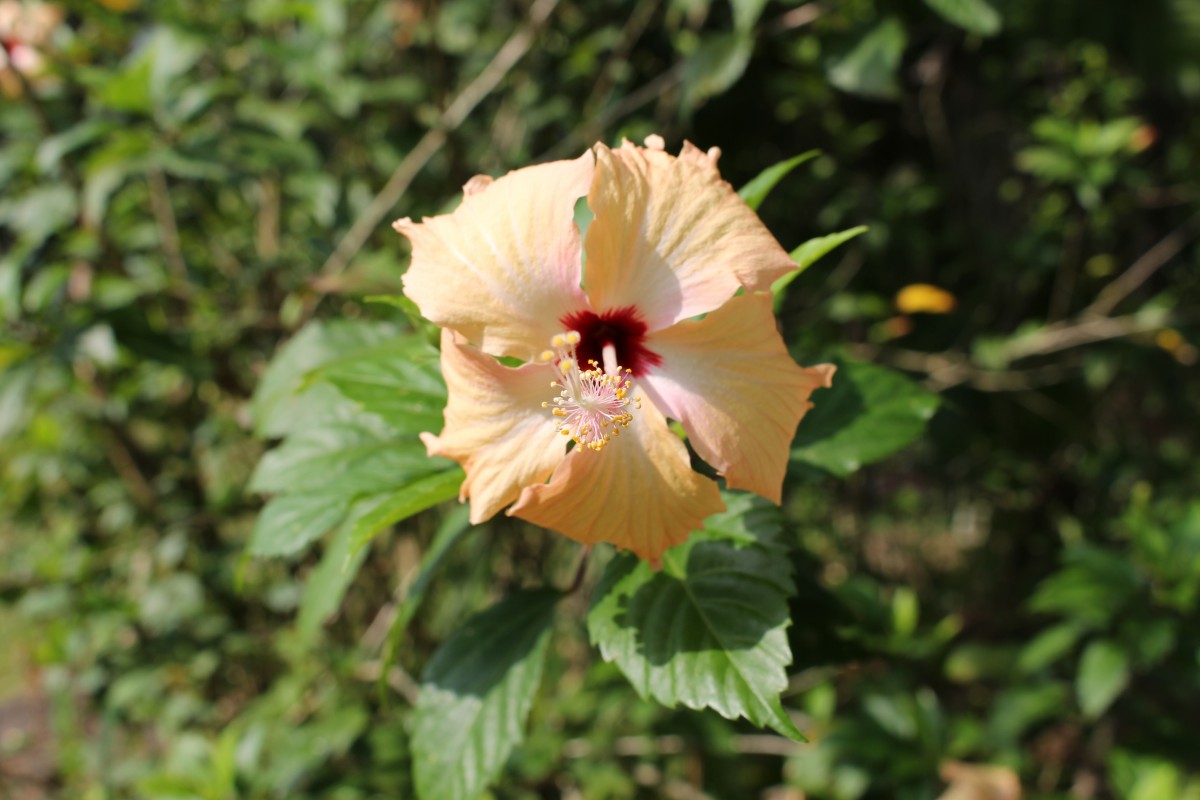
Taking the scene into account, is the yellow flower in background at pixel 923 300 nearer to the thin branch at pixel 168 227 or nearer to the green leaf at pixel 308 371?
the green leaf at pixel 308 371

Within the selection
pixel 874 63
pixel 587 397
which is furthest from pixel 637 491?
pixel 874 63

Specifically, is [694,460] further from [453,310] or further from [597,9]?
[597,9]

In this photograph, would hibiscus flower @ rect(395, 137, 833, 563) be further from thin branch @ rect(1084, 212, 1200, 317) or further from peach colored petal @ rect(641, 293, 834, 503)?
thin branch @ rect(1084, 212, 1200, 317)

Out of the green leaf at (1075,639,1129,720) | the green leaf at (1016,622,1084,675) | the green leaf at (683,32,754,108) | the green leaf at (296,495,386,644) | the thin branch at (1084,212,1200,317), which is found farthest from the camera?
the thin branch at (1084,212,1200,317)

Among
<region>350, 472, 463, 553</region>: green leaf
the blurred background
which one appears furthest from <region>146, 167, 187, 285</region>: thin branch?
<region>350, 472, 463, 553</region>: green leaf

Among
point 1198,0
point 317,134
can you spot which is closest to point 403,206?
point 317,134
